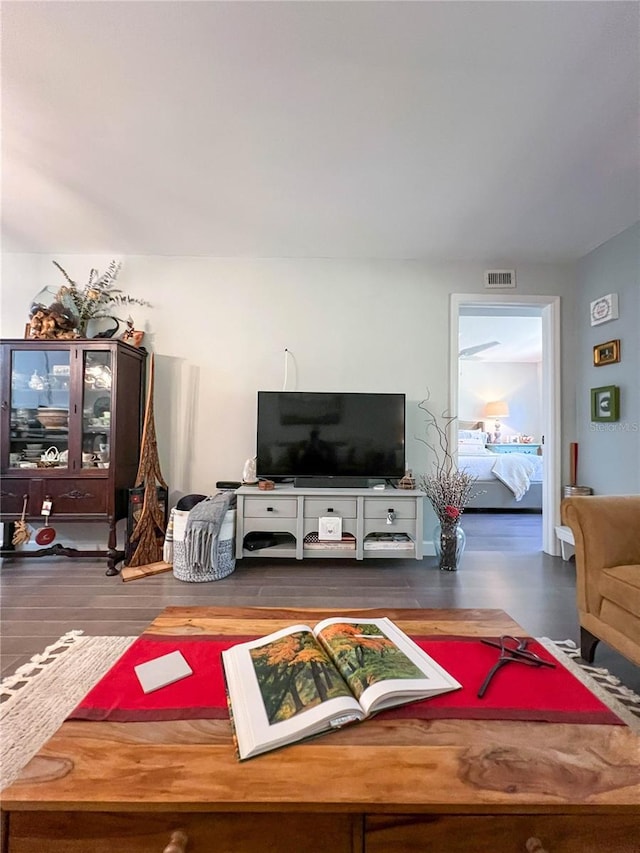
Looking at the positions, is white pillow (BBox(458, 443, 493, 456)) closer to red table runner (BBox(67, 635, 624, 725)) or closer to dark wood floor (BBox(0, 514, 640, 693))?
dark wood floor (BBox(0, 514, 640, 693))

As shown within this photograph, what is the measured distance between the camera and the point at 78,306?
9.53ft

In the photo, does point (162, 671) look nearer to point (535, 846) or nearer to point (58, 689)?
point (535, 846)

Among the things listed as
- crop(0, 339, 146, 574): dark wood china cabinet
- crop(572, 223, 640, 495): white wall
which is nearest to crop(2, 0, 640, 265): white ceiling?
crop(572, 223, 640, 495): white wall

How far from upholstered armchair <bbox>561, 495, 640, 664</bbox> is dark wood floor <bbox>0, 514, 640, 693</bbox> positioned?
20 centimetres

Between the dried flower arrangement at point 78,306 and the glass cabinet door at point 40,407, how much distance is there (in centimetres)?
21

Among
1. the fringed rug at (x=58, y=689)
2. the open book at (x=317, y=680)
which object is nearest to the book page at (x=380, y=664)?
the open book at (x=317, y=680)

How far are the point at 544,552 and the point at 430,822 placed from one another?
3.11 meters

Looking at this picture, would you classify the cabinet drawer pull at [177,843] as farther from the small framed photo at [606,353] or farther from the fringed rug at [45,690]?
the small framed photo at [606,353]

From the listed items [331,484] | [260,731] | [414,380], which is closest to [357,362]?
[414,380]

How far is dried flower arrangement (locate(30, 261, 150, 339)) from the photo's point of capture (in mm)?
2752

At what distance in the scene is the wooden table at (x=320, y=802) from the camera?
21.3 inches

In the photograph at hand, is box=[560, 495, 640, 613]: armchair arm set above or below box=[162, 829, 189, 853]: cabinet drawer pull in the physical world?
above

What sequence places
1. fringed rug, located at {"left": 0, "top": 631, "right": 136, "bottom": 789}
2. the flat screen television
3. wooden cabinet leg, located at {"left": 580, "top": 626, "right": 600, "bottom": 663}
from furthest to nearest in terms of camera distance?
1. the flat screen television
2. wooden cabinet leg, located at {"left": 580, "top": 626, "right": 600, "bottom": 663}
3. fringed rug, located at {"left": 0, "top": 631, "right": 136, "bottom": 789}

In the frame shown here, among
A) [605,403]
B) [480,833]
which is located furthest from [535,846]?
[605,403]
